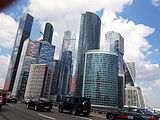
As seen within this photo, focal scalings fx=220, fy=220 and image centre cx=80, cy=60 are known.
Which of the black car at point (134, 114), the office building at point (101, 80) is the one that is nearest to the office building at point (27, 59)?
the office building at point (101, 80)

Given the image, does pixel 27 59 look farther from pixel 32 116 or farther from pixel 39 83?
pixel 32 116

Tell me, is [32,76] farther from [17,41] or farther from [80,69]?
[80,69]

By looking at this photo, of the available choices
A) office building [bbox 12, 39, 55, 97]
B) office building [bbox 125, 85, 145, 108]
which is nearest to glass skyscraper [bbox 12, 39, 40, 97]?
office building [bbox 12, 39, 55, 97]

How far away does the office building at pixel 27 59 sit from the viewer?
156 meters

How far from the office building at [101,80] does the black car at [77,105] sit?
120 meters

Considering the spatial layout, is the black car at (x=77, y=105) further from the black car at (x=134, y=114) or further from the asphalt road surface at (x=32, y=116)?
the black car at (x=134, y=114)

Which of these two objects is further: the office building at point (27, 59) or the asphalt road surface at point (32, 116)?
the office building at point (27, 59)

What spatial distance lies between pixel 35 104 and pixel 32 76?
12320cm

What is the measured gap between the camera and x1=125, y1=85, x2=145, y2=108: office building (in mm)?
177750

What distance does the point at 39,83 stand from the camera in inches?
5492

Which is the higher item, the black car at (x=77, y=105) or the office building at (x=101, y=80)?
the office building at (x=101, y=80)

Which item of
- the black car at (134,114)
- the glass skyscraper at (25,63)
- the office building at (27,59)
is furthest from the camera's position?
the office building at (27,59)

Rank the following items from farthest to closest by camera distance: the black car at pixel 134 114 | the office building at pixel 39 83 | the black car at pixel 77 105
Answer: the office building at pixel 39 83, the black car at pixel 77 105, the black car at pixel 134 114

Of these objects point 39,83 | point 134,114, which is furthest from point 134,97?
point 134,114
